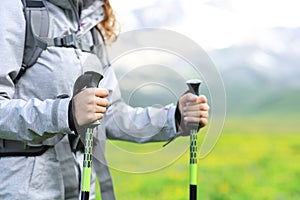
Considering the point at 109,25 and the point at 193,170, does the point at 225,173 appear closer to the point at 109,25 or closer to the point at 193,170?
the point at 109,25

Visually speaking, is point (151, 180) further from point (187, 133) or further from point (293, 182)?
point (187, 133)

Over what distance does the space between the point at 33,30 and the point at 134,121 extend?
2.49ft

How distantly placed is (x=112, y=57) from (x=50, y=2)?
1.32 ft

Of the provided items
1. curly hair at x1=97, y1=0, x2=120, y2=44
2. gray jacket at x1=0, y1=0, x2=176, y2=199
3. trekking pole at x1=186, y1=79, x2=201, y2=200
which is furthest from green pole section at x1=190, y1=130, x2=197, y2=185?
curly hair at x1=97, y1=0, x2=120, y2=44

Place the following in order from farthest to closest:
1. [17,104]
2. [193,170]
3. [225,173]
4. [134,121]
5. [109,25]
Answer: [225,173] < [109,25] < [134,121] < [193,170] < [17,104]

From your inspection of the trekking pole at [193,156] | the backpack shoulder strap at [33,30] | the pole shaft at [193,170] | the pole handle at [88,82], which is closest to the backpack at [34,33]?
the backpack shoulder strap at [33,30]

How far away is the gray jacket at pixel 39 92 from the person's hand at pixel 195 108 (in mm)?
156

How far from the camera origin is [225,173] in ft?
30.0

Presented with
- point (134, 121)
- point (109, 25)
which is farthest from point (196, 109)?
point (109, 25)

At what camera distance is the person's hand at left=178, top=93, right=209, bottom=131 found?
10.4 feet

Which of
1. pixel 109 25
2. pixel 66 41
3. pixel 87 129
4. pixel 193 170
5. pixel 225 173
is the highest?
pixel 109 25

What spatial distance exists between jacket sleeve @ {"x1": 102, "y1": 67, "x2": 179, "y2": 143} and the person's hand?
15 centimetres

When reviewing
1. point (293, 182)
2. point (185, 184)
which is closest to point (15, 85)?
point (185, 184)

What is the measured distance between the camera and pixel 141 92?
3.25 m
